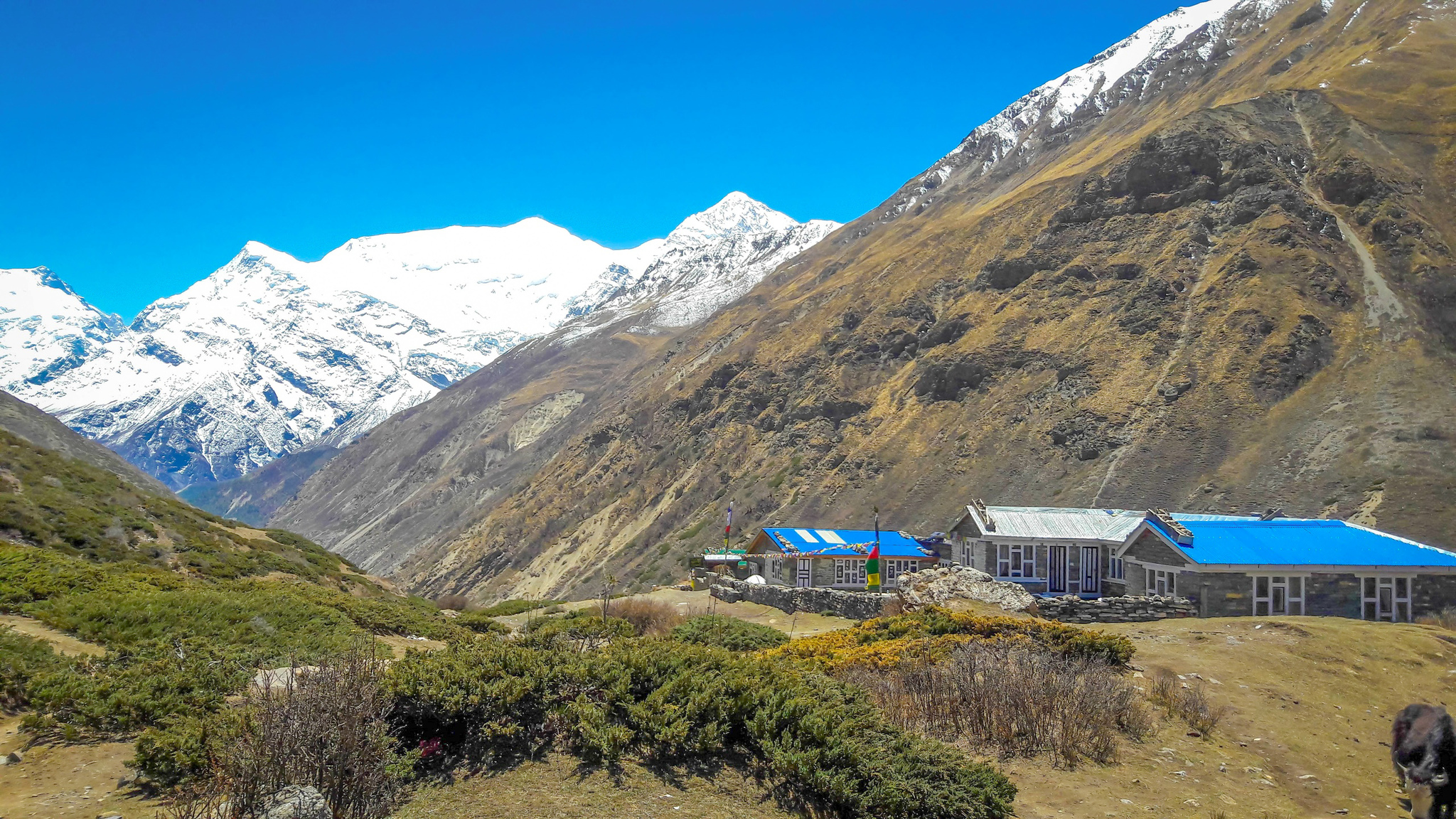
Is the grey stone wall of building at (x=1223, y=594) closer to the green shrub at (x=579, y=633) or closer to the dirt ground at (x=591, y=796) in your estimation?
the green shrub at (x=579, y=633)

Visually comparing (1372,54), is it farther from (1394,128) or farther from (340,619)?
(340,619)

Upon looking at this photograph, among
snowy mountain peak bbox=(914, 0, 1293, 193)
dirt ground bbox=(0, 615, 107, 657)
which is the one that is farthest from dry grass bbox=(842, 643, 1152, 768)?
snowy mountain peak bbox=(914, 0, 1293, 193)

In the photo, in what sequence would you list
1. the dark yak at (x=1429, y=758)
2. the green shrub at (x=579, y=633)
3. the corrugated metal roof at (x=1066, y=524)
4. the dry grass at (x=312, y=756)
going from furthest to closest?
the corrugated metal roof at (x=1066, y=524)
the green shrub at (x=579, y=633)
the dark yak at (x=1429, y=758)
the dry grass at (x=312, y=756)

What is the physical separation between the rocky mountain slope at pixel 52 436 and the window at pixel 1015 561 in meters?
38.0

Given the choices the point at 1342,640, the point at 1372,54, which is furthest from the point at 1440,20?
the point at 1342,640

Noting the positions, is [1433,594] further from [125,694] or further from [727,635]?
[125,694]

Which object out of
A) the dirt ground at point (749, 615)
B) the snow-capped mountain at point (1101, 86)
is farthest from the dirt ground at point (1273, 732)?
the snow-capped mountain at point (1101, 86)

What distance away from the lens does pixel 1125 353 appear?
2751 inches

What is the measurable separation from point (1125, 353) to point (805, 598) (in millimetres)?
51023

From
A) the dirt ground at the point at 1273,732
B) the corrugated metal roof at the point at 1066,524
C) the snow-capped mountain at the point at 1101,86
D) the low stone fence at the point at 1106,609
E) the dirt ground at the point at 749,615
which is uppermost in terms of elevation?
the snow-capped mountain at the point at 1101,86

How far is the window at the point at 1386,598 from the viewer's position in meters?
25.1

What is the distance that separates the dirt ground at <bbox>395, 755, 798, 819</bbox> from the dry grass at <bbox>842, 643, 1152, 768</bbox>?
127 inches

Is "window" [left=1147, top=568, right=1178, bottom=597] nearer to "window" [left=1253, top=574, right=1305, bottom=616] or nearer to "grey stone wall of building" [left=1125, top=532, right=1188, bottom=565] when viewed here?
"grey stone wall of building" [left=1125, top=532, right=1188, bottom=565]

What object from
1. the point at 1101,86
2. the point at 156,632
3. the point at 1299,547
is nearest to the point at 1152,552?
the point at 1299,547
